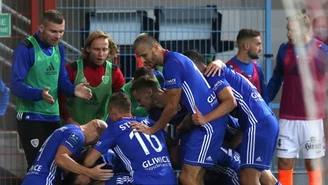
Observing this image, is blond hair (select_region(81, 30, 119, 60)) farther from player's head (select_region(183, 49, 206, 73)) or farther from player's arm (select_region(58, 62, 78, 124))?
player's head (select_region(183, 49, 206, 73))

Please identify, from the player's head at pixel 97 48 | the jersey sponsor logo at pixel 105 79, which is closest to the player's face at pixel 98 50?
the player's head at pixel 97 48

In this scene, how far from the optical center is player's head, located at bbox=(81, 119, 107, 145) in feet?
23.8

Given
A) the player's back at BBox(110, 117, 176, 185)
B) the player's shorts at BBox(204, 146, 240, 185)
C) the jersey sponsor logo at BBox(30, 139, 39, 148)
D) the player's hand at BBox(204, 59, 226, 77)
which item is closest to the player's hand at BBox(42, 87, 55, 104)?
the jersey sponsor logo at BBox(30, 139, 39, 148)

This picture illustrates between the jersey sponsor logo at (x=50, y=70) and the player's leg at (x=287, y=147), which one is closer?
the jersey sponsor logo at (x=50, y=70)

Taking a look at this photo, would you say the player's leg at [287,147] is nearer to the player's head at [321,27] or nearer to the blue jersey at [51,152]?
the blue jersey at [51,152]

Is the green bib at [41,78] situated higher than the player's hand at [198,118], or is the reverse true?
the green bib at [41,78]

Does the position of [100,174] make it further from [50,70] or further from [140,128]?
[50,70]

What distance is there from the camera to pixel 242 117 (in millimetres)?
7262

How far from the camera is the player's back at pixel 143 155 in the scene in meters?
6.93

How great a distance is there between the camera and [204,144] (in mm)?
7004

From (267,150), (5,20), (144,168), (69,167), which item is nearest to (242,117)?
(267,150)

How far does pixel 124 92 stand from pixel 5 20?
1.76m

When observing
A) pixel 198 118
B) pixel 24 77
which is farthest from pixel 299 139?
pixel 24 77

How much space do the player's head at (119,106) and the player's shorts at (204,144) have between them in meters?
0.61
